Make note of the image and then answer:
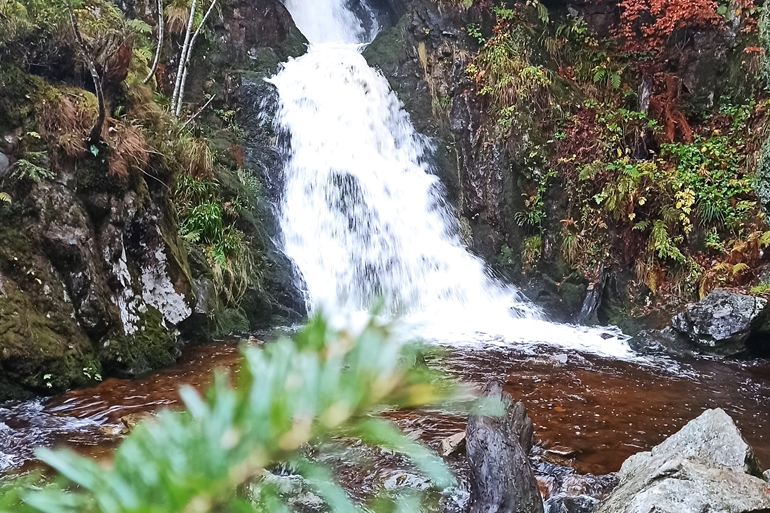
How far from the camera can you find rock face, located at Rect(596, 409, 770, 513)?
2.78m

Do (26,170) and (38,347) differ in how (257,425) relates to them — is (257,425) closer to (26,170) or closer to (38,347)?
(38,347)

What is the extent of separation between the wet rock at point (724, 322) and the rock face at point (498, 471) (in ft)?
15.7

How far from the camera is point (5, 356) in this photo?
4289mm

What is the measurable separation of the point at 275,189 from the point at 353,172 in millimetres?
1486

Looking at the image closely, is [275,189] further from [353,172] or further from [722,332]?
[722,332]

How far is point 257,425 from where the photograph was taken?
0.99ft

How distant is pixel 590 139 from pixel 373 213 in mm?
4262

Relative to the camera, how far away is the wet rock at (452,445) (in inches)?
153

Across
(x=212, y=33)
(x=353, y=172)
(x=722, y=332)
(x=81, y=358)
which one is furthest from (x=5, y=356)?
(x=212, y=33)

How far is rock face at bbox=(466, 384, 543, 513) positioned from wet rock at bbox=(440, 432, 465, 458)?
35 centimetres

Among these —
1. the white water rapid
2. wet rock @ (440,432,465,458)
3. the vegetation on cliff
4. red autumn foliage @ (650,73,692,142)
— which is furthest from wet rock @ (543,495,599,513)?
red autumn foliage @ (650,73,692,142)

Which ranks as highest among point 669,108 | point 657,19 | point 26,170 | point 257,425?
point 657,19

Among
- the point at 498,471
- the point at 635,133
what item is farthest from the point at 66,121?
the point at 635,133

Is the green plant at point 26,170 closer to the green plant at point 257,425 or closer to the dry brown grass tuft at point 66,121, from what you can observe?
the dry brown grass tuft at point 66,121
